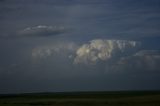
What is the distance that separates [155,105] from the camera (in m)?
57.4

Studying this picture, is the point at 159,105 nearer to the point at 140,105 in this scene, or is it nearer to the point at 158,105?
the point at 158,105

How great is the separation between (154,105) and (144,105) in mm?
1871

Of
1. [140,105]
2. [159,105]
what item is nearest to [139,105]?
[140,105]

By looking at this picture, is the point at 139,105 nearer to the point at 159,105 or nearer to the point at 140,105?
the point at 140,105

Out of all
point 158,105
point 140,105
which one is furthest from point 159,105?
point 140,105

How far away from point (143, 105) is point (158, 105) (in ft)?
9.77

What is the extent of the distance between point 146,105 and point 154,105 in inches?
63.4

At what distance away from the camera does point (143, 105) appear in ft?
193

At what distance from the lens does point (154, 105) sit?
5750 centimetres

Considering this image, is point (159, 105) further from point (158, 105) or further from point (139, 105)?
point (139, 105)

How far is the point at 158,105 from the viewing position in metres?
56.7

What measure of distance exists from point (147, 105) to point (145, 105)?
0.35 m

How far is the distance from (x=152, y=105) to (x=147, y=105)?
109 cm

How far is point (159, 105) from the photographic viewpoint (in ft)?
185
